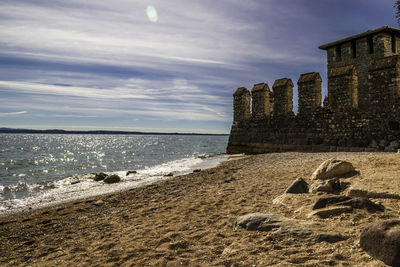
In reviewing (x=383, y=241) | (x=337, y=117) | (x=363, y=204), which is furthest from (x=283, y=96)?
(x=383, y=241)

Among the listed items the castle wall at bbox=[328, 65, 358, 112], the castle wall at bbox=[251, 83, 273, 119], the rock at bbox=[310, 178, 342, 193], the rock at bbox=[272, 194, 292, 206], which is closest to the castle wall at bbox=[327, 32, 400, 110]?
the castle wall at bbox=[328, 65, 358, 112]

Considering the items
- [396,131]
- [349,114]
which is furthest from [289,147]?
[396,131]

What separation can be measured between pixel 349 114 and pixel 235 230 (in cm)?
1157

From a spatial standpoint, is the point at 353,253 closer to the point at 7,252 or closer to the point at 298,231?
the point at 298,231

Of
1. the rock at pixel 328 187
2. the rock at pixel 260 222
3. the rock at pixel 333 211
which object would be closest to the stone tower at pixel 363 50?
the rock at pixel 328 187

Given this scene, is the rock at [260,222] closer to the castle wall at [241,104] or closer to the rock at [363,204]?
the rock at [363,204]

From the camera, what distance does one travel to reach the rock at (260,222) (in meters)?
3.81

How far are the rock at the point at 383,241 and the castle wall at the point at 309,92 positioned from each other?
42.3ft

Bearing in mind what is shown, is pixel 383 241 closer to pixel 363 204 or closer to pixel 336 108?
pixel 363 204

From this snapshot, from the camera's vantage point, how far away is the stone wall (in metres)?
11.7

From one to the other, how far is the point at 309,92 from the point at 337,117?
Answer: 80.0 inches

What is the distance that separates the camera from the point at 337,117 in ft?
45.3

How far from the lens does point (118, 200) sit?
7691mm

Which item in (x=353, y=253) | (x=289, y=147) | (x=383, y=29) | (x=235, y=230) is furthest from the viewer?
(x=383, y=29)
